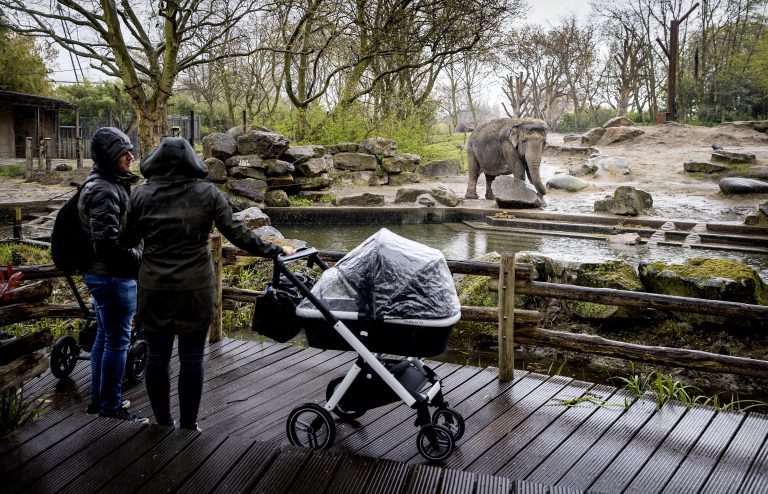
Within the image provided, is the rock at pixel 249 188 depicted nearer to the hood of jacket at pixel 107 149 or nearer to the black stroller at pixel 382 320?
the hood of jacket at pixel 107 149

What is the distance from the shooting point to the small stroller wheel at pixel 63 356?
15.7ft

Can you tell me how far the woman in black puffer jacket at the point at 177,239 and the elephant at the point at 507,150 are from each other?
1434 cm

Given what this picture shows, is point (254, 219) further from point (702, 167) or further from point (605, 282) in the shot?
point (702, 167)

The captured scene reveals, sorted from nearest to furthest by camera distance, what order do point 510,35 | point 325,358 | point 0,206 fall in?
point 325,358
point 0,206
point 510,35

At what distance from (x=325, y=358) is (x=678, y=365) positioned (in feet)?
8.60

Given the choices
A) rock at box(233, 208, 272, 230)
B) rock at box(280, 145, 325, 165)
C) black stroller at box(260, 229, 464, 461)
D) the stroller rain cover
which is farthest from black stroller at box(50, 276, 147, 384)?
rock at box(280, 145, 325, 165)

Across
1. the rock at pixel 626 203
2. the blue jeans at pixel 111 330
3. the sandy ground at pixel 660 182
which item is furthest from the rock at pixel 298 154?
the blue jeans at pixel 111 330

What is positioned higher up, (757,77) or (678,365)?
(757,77)

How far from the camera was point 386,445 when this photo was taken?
381 cm

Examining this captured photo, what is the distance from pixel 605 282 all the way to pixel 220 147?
37.5 ft

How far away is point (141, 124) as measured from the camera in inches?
625

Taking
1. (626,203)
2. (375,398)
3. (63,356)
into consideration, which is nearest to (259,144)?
(626,203)

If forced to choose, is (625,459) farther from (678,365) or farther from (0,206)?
(0,206)

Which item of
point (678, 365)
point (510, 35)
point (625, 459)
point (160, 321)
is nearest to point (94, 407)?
point (160, 321)
